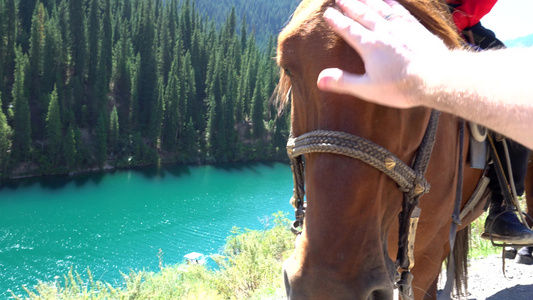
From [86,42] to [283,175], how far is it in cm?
2991

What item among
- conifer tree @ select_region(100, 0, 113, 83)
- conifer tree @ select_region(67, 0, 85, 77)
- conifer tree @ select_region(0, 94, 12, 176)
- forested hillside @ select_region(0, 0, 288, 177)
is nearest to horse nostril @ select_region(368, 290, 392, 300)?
forested hillside @ select_region(0, 0, 288, 177)

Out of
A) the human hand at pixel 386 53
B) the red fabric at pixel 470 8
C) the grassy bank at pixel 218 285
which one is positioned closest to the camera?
the human hand at pixel 386 53

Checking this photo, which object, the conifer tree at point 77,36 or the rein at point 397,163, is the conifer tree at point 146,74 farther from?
the rein at point 397,163

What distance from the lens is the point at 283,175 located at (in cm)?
4869

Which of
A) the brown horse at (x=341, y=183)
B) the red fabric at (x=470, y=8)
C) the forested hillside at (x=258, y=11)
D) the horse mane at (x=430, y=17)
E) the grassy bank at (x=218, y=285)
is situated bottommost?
the grassy bank at (x=218, y=285)

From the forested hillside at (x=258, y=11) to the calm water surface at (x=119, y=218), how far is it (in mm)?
98492

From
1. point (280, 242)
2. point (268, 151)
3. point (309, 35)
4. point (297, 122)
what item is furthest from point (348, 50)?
point (268, 151)

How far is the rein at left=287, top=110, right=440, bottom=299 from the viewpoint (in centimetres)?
141

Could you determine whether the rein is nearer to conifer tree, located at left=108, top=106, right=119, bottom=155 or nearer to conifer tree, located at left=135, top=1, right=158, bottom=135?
conifer tree, located at left=108, top=106, right=119, bottom=155

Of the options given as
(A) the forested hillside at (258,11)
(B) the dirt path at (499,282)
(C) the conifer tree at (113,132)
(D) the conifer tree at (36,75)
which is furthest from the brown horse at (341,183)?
(A) the forested hillside at (258,11)

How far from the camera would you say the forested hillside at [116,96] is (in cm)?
4153

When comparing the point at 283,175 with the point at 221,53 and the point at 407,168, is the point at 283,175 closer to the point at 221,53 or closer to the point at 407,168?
the point at 221,53

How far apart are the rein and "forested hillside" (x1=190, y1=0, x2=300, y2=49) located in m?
134

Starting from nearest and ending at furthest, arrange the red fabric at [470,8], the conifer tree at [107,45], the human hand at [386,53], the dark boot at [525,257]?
the human hand at [386,53], the red fabric at [470,8], the dark boot at [525,257], the conifer tree at [107,45]
